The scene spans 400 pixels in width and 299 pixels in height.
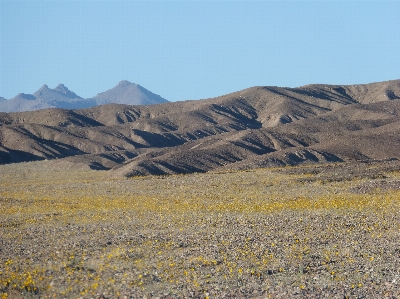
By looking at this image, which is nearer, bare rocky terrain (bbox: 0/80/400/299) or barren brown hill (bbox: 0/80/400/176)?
bare rocky terrain (bbox: 0/80/400/299)

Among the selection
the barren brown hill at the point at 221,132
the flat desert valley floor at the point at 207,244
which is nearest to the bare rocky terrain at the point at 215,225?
the flat desert valley floor at the point at 207,244

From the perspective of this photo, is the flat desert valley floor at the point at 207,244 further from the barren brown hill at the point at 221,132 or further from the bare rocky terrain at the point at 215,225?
the barren brown hill at the point at 221,132

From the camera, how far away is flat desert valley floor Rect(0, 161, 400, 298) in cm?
1306

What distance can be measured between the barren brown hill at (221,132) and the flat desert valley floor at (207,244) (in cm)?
2320

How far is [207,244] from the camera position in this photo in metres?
17.9

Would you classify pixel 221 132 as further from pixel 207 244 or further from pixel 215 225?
pixel 207 244

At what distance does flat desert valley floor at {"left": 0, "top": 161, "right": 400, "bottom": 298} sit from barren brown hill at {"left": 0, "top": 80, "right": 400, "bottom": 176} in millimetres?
23196

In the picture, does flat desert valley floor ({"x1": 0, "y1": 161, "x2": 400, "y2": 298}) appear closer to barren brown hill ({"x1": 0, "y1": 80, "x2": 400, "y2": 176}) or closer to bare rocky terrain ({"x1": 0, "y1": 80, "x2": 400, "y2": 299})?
bare rocky terrain ({"x1": 0, "y1": 80, "x2": 400, "y2": 299})

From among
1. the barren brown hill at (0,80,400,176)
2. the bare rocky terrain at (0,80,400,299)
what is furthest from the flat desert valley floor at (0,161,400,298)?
the barren brown hill at (0,80,400,176)

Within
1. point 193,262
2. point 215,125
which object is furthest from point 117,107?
point 193,262

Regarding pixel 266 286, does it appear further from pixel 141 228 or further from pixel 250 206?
pixel 250 206

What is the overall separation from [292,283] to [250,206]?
14.1 m

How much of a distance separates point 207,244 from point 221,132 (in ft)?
293

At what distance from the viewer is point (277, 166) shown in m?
54.0
